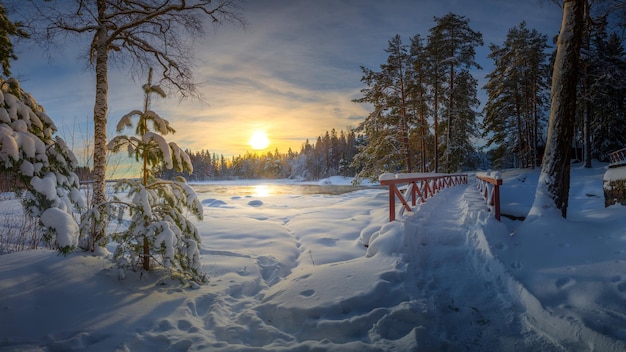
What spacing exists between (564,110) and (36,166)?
362 inches

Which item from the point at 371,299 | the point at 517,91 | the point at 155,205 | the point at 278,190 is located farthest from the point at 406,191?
the point at 278,190

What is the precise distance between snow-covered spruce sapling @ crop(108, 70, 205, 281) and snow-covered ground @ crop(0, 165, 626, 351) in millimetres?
459

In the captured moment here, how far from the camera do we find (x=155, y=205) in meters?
3.97

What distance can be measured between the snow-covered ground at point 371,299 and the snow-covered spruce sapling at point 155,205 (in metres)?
0.46

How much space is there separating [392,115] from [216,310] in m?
18.7

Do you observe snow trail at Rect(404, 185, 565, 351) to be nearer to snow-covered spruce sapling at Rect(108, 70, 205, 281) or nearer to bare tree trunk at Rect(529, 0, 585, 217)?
bare tree trunk at Rect(529, 0, 585, 217)

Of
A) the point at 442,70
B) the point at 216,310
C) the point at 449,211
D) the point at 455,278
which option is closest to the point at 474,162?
the point at 442,70

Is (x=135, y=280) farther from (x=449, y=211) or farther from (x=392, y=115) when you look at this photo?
(x=392, y=115)

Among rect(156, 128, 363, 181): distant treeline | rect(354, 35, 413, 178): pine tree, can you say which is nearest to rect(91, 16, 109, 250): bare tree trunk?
rect(354, 35, 413, 178): pine tree

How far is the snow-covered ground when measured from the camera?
2713mm

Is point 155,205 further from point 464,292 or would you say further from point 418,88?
point 418,88

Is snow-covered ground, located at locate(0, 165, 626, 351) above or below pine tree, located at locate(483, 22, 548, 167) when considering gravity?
below

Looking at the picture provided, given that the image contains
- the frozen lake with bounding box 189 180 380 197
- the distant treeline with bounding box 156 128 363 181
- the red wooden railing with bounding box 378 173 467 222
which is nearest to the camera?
the red wooden railing with bounding box 378 173 467 222

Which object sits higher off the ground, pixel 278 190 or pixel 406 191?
pixel 406 191
